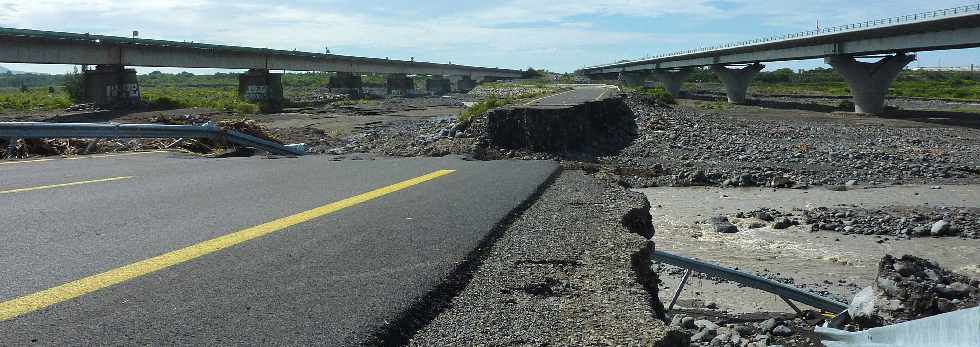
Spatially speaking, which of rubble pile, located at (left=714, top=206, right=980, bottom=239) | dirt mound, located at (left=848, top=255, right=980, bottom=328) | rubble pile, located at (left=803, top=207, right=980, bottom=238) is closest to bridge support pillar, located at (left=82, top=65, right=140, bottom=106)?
rubble pile, located at (left=714, top=206, right=980, bottom=239)

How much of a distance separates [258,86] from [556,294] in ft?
199

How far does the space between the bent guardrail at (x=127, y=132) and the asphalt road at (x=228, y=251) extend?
323cm

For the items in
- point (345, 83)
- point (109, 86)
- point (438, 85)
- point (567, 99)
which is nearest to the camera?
point (567, 99)

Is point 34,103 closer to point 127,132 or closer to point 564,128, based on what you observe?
point 564,128

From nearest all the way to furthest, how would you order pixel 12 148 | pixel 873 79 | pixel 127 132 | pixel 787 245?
pixel 12 148
pixel 127 132
pixel 787 245
pixel 873 79

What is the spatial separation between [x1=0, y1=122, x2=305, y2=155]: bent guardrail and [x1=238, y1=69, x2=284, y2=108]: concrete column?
154 ft

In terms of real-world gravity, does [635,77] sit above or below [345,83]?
above

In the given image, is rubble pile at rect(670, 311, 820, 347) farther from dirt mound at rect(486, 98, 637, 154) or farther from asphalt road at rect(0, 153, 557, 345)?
dirt mound at rect(486, 98, 637, 154)

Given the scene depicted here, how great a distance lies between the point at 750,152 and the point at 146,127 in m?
21.9

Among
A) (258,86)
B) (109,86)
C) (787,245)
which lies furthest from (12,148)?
(258,86)

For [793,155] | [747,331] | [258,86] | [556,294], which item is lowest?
[747,331]

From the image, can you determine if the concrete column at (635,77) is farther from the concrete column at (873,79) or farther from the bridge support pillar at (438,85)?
the concrete column at (873,79)

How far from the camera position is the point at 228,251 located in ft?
16.9

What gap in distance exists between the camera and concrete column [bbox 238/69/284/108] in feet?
200
